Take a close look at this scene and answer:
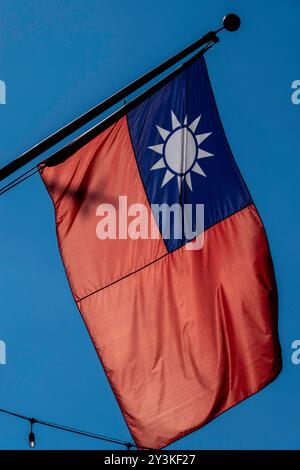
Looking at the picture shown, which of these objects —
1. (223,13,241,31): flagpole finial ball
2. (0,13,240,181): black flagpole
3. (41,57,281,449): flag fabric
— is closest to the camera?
(0,13,240,181): black flagpole

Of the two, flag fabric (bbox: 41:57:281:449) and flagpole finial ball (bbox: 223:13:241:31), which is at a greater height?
flagpole finial ball (bbox: 223:13:241:31)

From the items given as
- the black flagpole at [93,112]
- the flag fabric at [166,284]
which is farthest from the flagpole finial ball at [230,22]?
the flag fabric at [166,284]

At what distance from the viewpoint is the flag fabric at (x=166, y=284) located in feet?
26.0

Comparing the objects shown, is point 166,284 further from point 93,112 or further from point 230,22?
point 230,22

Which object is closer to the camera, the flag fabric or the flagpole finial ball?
the flagpole finial ball

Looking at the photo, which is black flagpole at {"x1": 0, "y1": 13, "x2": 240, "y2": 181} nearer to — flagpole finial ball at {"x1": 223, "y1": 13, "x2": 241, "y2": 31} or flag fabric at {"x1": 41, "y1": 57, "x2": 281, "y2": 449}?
flagpole finial ball at {"x1": 223, "y1": 13, "x2": 241, "y2": 31}

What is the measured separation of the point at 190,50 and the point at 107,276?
9.62 feet

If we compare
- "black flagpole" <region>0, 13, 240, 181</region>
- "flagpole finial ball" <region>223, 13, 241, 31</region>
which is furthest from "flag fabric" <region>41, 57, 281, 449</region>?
"flagpole finial ball" <region>223, 13, 241, 31</region>

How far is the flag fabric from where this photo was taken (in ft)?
26.0

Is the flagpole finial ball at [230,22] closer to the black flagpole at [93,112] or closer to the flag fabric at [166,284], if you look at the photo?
the black flagpole at [93,112]

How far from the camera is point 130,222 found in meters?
8.05

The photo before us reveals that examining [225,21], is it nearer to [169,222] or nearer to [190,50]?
[190,50]
